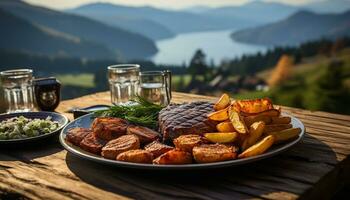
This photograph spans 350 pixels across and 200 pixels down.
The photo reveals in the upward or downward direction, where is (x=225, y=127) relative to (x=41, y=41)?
downward

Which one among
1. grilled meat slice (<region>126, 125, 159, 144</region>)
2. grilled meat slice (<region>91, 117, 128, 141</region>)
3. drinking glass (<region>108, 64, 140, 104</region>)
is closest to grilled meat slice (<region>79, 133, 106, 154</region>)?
grilled meat slice (<region>91, 117, 128, 141</region>)

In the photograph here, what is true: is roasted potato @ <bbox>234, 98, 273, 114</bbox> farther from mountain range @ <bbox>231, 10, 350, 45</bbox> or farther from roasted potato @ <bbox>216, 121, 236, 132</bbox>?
mountain range @ <bbox>231, 10, 350, 45</bbox>

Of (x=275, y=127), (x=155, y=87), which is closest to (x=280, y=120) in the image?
(x=275, y=127)

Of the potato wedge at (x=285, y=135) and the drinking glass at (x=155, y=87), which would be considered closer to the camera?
the potato wedge at (x=285, y=135)

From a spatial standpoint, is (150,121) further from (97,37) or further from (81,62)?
(97,37)

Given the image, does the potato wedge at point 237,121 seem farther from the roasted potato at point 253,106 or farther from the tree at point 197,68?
the tree at point 197,68

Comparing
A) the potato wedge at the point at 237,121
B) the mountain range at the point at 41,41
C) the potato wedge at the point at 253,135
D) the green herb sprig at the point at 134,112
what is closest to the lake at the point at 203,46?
the mountain range at the point at 41,41

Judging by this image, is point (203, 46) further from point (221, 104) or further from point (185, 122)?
point (185, 122)

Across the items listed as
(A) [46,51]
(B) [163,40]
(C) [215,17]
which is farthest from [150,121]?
(C) [215,17]
